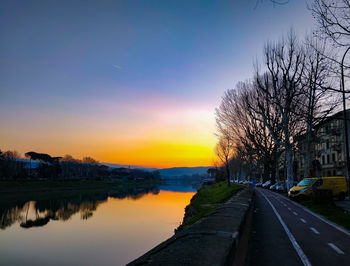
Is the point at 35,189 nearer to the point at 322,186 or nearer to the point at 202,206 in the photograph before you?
the point at 202,206

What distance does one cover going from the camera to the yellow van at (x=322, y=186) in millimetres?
24016

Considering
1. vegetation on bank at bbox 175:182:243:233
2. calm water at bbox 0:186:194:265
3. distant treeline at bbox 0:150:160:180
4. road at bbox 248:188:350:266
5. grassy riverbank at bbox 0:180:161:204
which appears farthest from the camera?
distant treeline at bbox 0:150:160:180

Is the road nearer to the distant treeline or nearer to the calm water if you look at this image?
the calm water

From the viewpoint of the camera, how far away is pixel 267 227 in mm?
11625

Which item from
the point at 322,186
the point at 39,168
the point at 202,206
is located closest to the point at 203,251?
the point at 202,206

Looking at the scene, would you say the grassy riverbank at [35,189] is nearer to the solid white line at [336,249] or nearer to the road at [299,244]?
the road at [299,244]

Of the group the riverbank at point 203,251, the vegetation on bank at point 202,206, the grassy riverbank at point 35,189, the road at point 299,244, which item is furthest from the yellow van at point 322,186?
the grassy riverbank at point 35,189

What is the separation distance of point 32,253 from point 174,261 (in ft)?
48.8

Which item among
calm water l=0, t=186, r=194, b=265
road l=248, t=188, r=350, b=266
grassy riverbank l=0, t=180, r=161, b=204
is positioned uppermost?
road l=248, t=188, r=350, b=266

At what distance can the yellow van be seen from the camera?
24.0 metres

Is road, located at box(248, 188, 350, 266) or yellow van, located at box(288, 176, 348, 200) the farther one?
yellow van, located at box(288, 176, 348, 200)

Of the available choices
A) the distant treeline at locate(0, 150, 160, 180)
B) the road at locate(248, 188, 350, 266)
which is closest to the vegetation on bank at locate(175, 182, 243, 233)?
the road at locate(248, 188, 350, 266)

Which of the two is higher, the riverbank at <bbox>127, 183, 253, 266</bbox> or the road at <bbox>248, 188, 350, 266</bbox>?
the riverbank at <bbox>127, 183, 253, 266</bbox>

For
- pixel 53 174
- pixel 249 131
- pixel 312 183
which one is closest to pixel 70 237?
pixel 312 183
